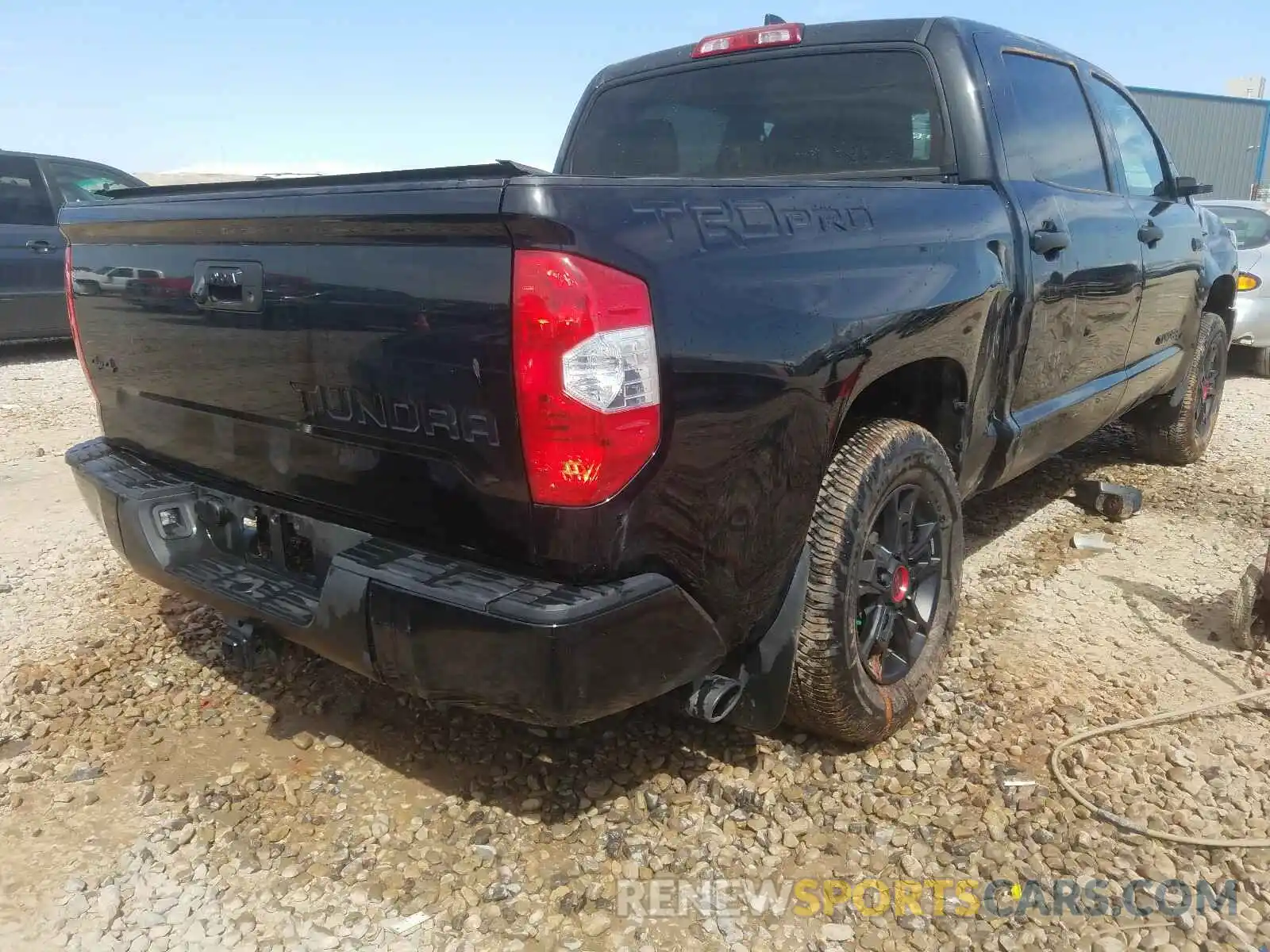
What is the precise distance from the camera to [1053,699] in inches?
109

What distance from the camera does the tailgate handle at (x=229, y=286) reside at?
2.05 m

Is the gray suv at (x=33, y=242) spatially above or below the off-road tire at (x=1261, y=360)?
above

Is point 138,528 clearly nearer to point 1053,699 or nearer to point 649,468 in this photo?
point 649,468

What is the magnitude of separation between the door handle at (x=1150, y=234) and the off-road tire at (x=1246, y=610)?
142 centimetres

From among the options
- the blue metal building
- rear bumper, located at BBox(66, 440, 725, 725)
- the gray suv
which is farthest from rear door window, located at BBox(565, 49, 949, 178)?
the blue metal building

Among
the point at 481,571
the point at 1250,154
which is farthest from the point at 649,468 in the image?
the point at 1250,154

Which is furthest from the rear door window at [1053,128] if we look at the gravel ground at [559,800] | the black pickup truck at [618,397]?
the gravel ground at [559,800]

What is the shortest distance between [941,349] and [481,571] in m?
1.39

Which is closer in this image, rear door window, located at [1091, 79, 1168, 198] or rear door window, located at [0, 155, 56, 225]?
rear door window, located at [1091, 79, 1168, 198]

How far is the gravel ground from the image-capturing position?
1953mm

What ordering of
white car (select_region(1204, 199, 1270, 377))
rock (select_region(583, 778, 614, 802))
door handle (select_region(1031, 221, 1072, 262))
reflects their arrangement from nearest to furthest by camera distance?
1. rock (select_region(583, 778, 614, 802))
2. door handle (select_region(1031, 221, 1072, 262))
3. white car (select_region(1204, 199, 1270, 377))

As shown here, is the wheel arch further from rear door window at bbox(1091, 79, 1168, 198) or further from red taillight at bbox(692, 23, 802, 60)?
Result: rear door window at bbox(1091, 79, 1168, 198)

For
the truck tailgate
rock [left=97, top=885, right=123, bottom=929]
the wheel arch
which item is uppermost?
the truck tailgate

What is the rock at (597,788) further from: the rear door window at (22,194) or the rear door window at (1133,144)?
the rear door window at (22,194)
